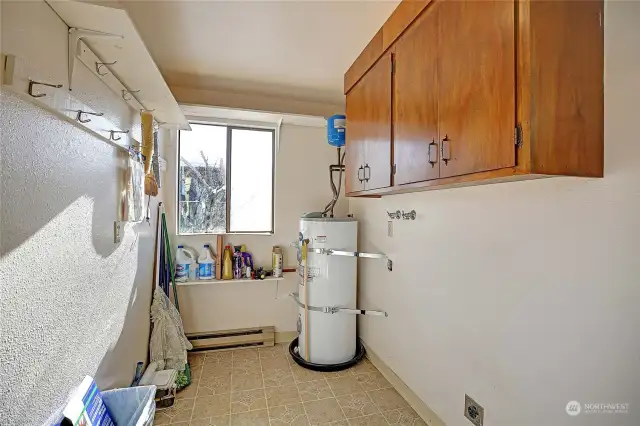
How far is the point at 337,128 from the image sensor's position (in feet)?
8.37

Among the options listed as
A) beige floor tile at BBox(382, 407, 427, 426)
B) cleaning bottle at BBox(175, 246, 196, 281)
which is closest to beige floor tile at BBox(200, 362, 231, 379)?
cleaning bottle at BBox(175, 246, 196, 281)

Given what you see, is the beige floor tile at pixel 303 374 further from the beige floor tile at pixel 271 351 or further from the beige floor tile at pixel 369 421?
the beige floor tile at pixel 369 421

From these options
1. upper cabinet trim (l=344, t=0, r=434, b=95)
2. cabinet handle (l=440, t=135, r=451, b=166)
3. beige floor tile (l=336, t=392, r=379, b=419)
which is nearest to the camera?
cabinet handle (l=440, t=135, r=451, b=166)

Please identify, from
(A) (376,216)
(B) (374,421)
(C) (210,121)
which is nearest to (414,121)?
(A) (376,216)

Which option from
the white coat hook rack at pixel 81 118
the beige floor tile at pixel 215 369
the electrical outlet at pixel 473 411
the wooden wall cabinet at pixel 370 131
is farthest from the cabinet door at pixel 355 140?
the beige floor tile at pixel 215 369

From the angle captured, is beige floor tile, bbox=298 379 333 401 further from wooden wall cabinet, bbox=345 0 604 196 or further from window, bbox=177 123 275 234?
wooden wall cabinet, bbox=345 0 604 196

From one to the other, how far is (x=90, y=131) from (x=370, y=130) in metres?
1.49

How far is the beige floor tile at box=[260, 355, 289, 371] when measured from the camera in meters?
2.67

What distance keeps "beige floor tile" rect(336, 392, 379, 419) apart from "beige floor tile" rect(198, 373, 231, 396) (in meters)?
0.90

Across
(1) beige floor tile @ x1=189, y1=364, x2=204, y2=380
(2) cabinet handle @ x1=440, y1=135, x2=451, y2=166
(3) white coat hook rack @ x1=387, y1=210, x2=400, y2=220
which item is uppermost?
(2) cabinet handle @ x1=440, y1=135, x2=451, y2=166

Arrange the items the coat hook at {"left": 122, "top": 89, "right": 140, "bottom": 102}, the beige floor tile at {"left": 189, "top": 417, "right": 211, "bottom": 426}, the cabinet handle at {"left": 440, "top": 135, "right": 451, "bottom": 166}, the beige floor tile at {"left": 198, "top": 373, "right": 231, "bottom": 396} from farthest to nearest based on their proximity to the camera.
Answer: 1. the beige floor tile at {"left": 198, "top": 373, "right": 231, "bottom": 396}
2. the beige floor tile at {"left": 189, "top": 417, "right": 211, "bottom": 426}
3. the coat hook at {"left": 122, "top": 89, "right": 140, "bottom": 102}
4. the cabinet handle at {"left": 440, "top": 135, "right": 451, "bottom": 166}

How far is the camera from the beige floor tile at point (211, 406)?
2.05m

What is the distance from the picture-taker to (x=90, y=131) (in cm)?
139

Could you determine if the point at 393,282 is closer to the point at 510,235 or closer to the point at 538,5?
the point at 510,235
